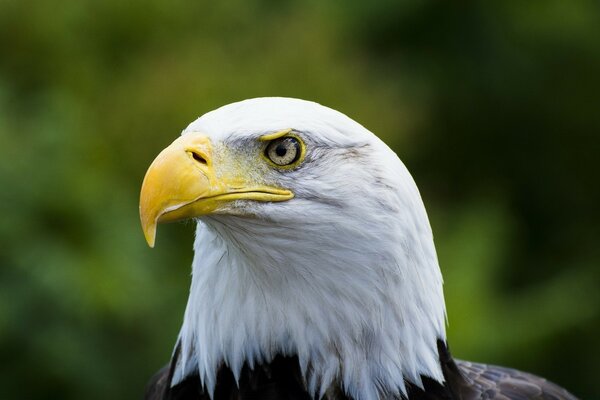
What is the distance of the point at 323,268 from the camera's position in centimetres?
278

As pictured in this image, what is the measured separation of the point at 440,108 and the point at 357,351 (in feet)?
16.3

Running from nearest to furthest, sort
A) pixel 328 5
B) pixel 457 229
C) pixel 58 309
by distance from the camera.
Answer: pixel 58 309 < pixel 457 229 < pixel 328 5

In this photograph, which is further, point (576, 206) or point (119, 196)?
point (576, 206)

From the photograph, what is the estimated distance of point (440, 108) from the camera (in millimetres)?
7629

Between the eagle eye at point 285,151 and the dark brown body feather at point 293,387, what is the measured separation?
543mm

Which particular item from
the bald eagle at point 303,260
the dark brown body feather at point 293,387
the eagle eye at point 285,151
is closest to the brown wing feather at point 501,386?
the dark brown body feather at point 293,387

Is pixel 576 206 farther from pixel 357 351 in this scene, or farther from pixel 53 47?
pixel 357 351

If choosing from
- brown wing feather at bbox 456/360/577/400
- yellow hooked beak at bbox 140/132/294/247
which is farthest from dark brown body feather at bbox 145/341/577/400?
yellow hooked beak at bbox 140/132/294/247

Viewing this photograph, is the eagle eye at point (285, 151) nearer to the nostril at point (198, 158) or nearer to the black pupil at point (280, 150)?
the black pupil at point (280, 150)

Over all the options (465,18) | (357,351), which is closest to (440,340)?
(357,351)

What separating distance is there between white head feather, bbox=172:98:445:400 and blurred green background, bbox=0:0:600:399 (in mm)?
2739

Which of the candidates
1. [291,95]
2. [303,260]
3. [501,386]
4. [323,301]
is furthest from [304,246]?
[291,95]

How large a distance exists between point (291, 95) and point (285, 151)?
3.46 meters

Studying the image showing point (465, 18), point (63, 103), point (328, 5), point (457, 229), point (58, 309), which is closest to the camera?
point (58, 309)
